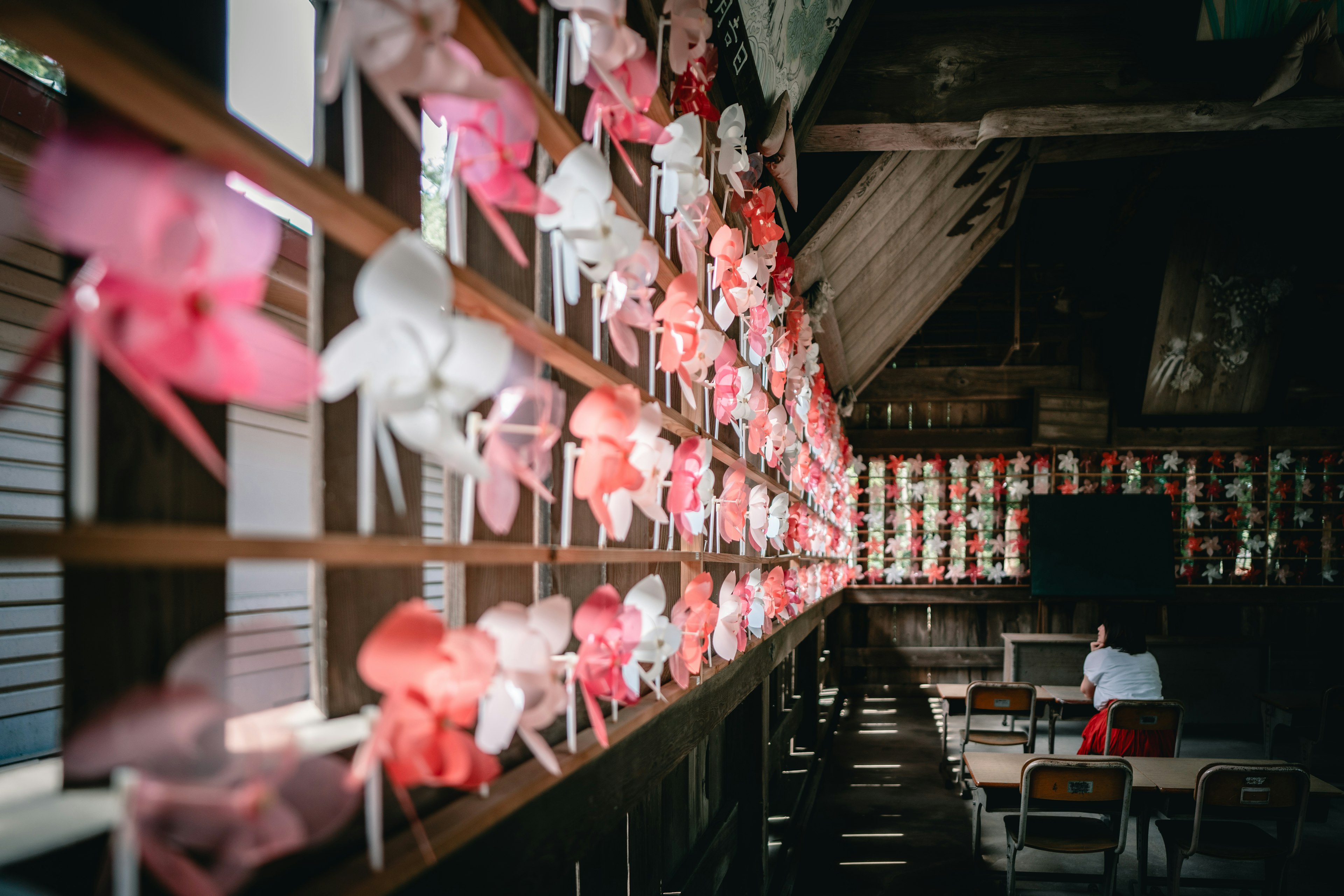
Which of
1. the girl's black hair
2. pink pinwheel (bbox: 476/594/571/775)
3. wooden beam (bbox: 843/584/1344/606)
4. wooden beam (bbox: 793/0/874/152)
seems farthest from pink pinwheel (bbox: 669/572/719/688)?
wooden beam (bbox: 843/584/1344/606)

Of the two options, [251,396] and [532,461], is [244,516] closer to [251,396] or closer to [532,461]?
[532,461]

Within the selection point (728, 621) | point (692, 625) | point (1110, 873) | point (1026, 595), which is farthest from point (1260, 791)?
point (1026, 595)

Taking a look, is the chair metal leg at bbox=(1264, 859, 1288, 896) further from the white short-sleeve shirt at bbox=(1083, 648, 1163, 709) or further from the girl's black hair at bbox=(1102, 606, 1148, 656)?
the girl's black hair at bbox=(1102, 606, 1148, 656)

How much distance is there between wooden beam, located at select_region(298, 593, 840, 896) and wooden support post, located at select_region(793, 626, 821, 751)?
395 cm

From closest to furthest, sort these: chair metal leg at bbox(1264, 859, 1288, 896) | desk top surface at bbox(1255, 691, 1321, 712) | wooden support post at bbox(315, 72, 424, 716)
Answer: wooden support post at bbox(315, 72, 424, 716) < chair metal leg at bbox(1264, 859, 1288, 896) < desk top surface at bbox(1255, 691, 1321, 712)

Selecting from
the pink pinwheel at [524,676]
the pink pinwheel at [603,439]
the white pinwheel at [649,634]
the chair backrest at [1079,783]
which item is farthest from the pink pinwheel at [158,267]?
the chair backrest at [1079,783]

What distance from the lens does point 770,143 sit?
7.41 feet

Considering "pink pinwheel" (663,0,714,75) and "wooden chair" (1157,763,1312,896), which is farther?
"wooden chair" (1157,763,1312,896)

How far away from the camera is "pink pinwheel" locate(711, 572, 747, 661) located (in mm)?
1909

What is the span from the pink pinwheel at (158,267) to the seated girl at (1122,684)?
4.91m

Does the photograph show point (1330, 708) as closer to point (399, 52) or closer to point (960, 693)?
point (960, 693)

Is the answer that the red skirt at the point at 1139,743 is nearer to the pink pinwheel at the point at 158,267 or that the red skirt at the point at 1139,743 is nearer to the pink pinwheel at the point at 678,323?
the pink pinwheel at the point at 678,323

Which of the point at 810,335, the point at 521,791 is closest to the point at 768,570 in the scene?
the point at 810,335

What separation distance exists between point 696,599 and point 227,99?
1189mm
